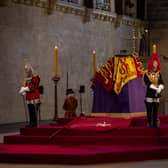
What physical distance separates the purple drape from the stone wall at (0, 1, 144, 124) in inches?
256

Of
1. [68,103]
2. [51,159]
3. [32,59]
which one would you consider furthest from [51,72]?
[51,159]

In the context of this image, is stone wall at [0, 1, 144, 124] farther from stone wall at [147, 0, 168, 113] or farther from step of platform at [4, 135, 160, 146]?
step of platform at [4, 135, 160, 146]

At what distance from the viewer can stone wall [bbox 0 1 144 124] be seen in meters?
20.8

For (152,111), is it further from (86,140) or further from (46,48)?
(46,48)

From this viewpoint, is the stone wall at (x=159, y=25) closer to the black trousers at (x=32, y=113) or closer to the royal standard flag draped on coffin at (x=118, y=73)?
the royal standard flag draped on coffin at (x=118, y=73)

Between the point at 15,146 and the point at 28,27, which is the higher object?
the point at 28,27

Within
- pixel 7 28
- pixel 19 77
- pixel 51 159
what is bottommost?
pixel 51 159

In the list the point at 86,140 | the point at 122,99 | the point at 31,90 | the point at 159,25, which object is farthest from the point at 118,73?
the point at 159,25

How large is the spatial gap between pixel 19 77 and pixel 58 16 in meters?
3.54

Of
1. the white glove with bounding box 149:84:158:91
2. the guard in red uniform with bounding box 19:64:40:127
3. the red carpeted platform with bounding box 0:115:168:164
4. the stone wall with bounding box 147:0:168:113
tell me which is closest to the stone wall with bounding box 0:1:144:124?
the stone wall with bounding box 147:0:168:113

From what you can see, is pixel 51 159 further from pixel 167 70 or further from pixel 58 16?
pixel 167 70

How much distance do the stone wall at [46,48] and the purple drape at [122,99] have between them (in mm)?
6515

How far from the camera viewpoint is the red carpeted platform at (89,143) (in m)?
11.1

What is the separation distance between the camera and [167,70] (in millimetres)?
28469
